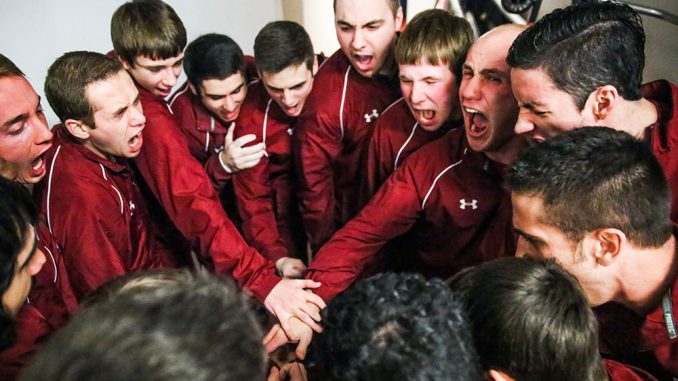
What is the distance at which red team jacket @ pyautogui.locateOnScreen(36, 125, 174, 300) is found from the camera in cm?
137

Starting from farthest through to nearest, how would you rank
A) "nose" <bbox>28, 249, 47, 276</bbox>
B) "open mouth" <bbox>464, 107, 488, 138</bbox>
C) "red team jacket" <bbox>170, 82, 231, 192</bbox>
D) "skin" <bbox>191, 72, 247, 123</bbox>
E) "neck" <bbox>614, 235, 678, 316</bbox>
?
"red team jacket" <bbox>170, 82, 231, 192</bbox> → "skin" <bbox>191, 72, 247, 123</bbox> → "open mouth" <bbox>464, 107, 488, 138</bbox> → "neck" <bbox>614, 235, 678, 316</bbox> → "nose" <bbox>28, 249, 47, 276</bbox>

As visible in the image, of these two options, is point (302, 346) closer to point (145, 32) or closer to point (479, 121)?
point (479, 121)

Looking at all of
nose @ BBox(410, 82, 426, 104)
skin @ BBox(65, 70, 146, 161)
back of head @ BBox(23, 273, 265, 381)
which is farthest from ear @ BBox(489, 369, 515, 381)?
skin @ BBox(65, 70, 146, 161)

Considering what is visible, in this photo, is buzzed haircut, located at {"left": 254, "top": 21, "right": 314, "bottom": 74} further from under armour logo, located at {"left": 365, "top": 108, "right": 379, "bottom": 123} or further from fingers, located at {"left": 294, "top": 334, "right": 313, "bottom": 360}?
fingers, located at {"left": 294, "top": 334, "right": 313, "bottom": 360}

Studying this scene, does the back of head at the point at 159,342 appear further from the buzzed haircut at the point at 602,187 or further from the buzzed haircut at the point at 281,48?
the buzzed haircut at the point at 281,48

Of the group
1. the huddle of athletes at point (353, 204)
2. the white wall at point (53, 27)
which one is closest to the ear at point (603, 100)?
the huddle of athletes at point (353, 204)

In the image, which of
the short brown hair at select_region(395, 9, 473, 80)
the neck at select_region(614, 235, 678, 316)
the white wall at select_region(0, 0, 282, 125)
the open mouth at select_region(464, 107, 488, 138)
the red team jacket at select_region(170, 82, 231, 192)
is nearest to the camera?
the neck at select_region(614, 235, 678, 316)

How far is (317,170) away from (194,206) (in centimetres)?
49

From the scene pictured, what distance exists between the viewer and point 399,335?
69cm

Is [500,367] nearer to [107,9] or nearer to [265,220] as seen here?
[265,220]

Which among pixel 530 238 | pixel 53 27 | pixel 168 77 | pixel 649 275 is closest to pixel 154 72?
pixel 168 77

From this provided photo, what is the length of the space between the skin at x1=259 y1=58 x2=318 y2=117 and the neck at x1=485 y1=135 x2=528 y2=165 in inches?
28.0

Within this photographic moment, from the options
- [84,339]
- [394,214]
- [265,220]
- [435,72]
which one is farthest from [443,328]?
[265,220]

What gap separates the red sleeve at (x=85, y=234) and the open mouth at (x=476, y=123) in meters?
0.99
